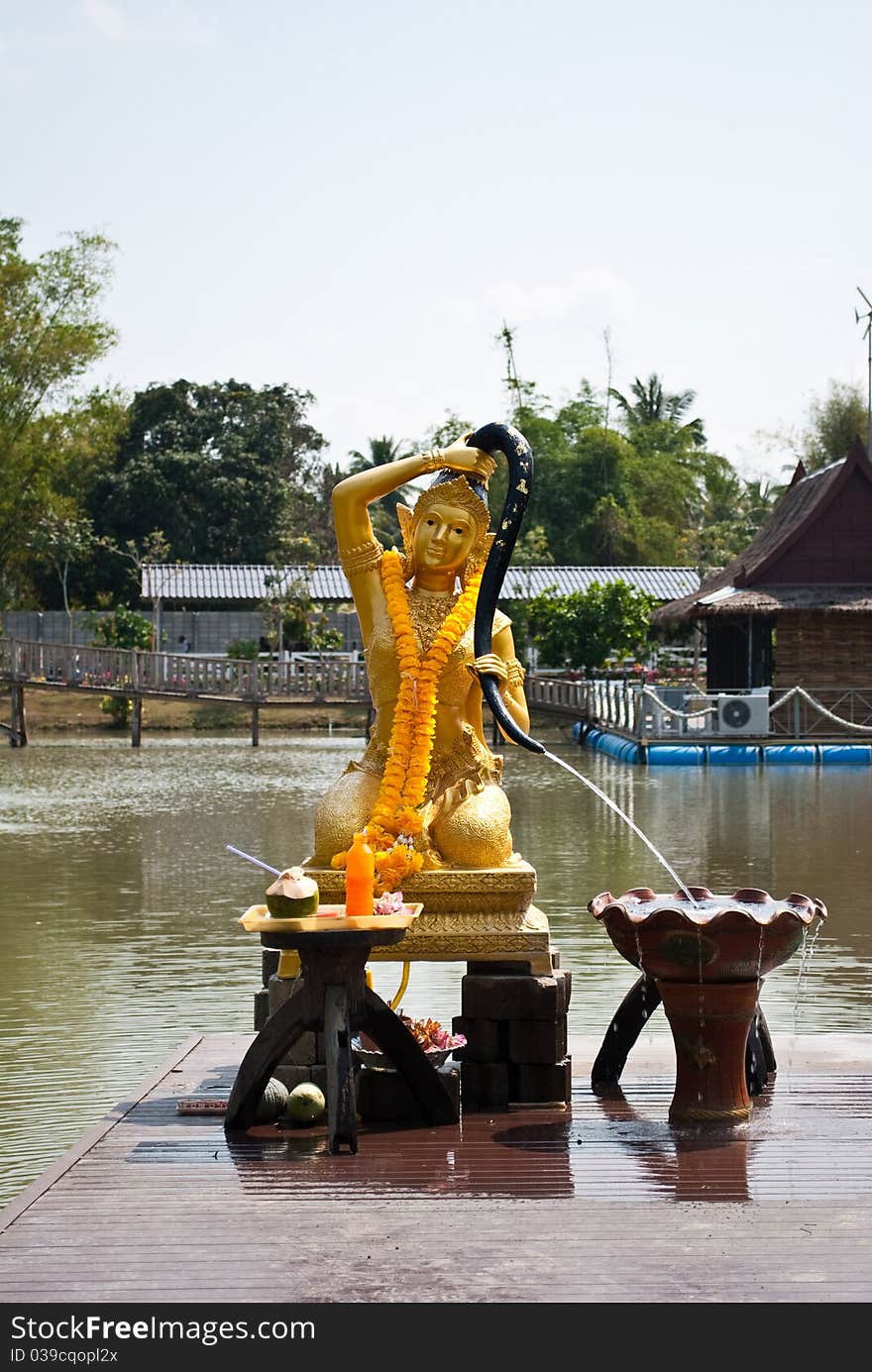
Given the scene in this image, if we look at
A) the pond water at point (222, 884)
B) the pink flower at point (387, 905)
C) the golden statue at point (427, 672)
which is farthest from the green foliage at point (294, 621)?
the pink flower at point (387, 905)

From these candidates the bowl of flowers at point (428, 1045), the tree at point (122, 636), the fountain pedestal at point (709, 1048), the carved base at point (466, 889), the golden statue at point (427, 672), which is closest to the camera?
the fountain pedestal at point (709, 1048)

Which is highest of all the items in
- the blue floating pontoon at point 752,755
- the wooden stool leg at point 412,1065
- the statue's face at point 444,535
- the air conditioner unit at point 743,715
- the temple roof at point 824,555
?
the temple roof at point 824,555

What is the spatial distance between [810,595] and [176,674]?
34.4 feet

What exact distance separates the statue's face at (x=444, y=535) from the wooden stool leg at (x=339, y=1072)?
7.08ft

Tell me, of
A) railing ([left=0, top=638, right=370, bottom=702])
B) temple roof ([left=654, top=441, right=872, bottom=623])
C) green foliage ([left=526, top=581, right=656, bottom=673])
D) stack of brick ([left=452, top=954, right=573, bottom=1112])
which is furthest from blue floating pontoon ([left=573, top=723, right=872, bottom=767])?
stack of brick ([left=452, top=954, right=573, bottom=1112])

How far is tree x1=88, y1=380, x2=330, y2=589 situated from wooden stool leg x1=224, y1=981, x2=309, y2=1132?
38.1 m

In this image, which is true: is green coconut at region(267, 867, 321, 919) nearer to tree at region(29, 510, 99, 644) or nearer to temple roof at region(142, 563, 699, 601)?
temple roof at region(142, 563, 699, 601)

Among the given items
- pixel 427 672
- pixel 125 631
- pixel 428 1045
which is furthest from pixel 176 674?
pixel 428 1045

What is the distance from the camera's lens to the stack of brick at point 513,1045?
6.46 metres

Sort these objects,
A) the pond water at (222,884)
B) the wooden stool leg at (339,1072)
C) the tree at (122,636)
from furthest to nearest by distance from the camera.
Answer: the tree at (122,636)
the pond water at (222,884)
the wooden stool leg at (339,1072)

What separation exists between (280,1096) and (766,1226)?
1.81 meters

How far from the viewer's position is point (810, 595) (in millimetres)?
31344

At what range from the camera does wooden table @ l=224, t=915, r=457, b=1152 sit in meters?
5.89

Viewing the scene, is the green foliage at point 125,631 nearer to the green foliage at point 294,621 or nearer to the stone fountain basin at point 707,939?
the green foliage at point 294,621
